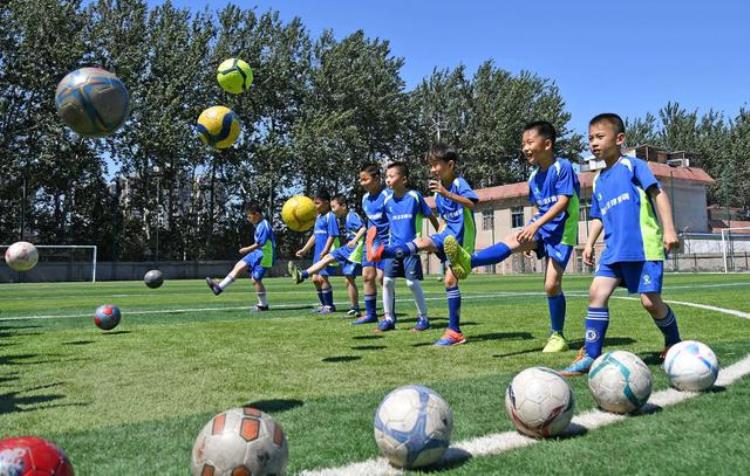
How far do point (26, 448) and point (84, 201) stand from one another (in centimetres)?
4497

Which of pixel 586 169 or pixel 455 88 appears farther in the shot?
pixel 455 88

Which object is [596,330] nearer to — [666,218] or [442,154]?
[666,218]

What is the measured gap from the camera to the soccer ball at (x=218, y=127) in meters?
8.48

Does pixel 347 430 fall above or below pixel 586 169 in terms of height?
below

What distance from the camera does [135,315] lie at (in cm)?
1145

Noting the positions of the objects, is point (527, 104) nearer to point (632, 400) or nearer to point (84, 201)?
point (84, 201)

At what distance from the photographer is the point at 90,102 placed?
5.40m

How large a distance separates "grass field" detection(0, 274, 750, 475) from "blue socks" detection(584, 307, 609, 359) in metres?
0.51

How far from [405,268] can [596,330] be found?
3453mm

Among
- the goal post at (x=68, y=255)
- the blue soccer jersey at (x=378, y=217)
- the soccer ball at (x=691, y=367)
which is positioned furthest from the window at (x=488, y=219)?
the soccer ball at (x=691, y=367)

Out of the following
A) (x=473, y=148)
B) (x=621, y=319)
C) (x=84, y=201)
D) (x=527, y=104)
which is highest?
(x=527, y=104)

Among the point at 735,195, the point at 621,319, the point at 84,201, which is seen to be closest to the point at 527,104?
the point at 735,195

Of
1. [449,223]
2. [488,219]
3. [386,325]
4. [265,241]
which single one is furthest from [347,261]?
[488,219]

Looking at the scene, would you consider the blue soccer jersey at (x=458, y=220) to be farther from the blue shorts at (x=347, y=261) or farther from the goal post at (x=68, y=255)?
the goal post at (x=68, y=255)
